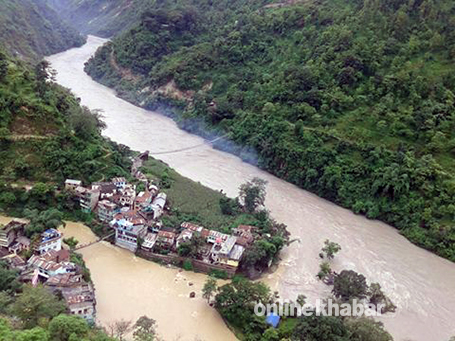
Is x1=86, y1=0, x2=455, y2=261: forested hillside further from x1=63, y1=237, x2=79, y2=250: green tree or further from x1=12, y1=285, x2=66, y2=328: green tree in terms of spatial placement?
x1=12, y1=285, x2=66, y2=328: green tree

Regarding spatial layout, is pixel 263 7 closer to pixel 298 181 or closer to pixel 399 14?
pixel 399 14

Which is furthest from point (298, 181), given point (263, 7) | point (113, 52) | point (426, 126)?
point (113, 52)

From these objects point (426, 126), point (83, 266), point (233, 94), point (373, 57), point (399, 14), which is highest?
point (399, 14)

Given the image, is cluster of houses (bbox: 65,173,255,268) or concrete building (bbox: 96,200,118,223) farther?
concrete building (bbox: 96,200,118,223)

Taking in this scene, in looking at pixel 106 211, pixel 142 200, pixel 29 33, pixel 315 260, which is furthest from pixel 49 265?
pixel 29 33

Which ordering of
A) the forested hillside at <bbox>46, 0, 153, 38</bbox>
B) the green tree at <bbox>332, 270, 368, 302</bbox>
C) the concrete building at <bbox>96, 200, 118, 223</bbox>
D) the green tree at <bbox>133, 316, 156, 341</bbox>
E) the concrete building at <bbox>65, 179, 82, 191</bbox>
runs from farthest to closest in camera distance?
the forested hillside at <bbox>46, 0, 153, 38</bbox> < the concrete building at <bbox>65, 179, 82, 191</bbox> < the concrete building at <bbox>96, 200, 118, 223</bbox> < the green tree at <bbox>332, 270, 368, 302</bbox> < the green tree at <bbox>133, 316, 156, 341</bbox>

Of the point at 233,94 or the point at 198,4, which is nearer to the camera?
the point at 233,94

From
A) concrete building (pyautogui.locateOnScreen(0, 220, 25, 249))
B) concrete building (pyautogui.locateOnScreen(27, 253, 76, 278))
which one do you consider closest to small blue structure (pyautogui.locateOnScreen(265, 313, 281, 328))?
concrete building (pyautogui.locateOnScreen(27, 253, 76, 278))
